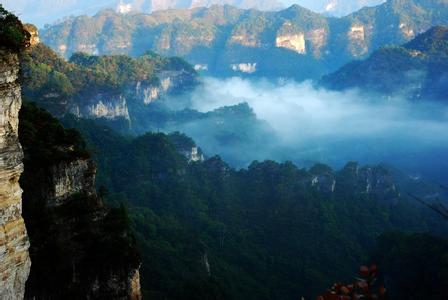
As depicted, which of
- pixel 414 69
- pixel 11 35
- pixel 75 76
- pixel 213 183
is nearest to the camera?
pixel 11 35

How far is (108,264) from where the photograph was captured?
2327 centimetres

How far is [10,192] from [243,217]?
50.5 metres

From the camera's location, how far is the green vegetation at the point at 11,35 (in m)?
15.7

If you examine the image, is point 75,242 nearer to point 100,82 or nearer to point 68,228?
Result: point 68,228

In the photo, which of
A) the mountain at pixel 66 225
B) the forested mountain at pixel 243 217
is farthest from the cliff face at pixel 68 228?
the forested mountain at pixel 243 217

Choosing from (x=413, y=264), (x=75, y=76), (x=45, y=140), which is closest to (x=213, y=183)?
(x=413, y=264)

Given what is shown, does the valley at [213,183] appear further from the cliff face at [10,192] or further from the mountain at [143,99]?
the mountain at [143,99]

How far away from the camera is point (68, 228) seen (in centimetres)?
2250

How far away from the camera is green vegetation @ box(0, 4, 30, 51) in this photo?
15672mm

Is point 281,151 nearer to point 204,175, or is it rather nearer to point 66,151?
point 204,175

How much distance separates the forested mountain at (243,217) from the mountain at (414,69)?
60.9 m

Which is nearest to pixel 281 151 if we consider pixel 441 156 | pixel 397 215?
pixel 441 156

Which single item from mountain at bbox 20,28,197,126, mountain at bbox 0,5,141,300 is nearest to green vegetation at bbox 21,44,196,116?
mountain at bbox 20,28,197,126

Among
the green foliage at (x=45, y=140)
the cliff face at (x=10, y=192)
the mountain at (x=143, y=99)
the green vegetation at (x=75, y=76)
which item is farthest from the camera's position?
the mountain at (x=143, y=99)
